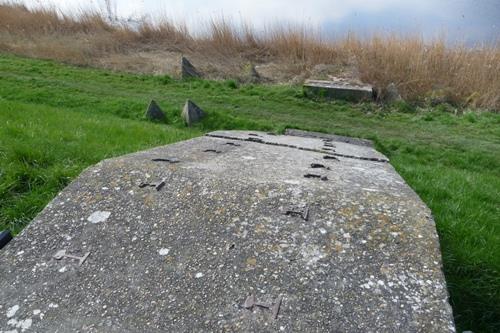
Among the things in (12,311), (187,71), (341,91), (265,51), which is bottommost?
(341,91)

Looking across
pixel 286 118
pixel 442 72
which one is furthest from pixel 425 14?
pixel 286 118

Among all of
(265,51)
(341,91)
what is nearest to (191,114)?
(341,91)

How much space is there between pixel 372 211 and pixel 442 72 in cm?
1023

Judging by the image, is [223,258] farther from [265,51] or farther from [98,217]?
[265,51]

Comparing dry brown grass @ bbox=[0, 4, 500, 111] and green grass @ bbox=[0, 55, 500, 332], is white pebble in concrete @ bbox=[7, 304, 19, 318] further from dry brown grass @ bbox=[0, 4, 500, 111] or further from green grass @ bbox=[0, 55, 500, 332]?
dry brown grass @ bbox=[0, 4, 500, 111]

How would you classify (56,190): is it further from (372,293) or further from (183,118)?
(183,118)

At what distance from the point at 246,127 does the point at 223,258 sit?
6.01 metres

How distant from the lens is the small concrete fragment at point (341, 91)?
10.3m

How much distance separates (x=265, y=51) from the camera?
563 inches

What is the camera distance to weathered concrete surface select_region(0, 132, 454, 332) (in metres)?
1.99

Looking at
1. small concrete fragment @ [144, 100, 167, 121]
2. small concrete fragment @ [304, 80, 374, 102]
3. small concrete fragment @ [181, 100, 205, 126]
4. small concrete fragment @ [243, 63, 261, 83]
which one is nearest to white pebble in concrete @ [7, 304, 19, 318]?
small concrete fragment @ [181, 100, 205, 126]

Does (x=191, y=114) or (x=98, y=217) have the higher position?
(x=98, y=217)

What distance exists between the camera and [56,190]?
434 cm

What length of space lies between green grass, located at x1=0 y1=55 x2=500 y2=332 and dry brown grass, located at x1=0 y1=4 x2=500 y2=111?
42.7 inches
